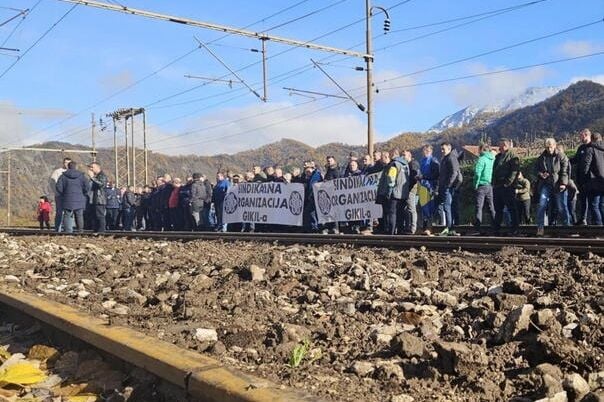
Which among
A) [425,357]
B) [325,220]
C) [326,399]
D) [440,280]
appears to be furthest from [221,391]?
[325,220]

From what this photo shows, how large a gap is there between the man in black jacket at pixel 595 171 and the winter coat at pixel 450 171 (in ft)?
7.25

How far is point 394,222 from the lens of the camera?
12961 millimetres

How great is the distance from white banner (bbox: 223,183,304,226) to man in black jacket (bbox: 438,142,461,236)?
4.17 m

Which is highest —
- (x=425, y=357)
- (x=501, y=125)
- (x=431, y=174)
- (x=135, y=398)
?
(x=501, y=125)

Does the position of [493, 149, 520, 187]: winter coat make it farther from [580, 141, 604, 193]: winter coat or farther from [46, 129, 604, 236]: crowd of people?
[580, 141, 604, 193]: winter coat

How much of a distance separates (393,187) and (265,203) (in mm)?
5339

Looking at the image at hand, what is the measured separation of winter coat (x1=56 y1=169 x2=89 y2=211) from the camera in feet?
54.2

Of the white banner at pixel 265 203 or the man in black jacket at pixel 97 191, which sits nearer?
the white banner at pixel 265 203

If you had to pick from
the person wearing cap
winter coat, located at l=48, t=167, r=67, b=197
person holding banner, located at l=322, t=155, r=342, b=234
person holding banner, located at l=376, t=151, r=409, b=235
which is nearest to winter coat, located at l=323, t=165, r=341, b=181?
person holding banner, located at l=322, t=155, r=342, b=234

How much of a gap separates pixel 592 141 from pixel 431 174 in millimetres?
3099

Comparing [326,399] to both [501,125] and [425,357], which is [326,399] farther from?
[501,125]

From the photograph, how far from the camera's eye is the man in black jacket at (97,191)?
1895 centimetres

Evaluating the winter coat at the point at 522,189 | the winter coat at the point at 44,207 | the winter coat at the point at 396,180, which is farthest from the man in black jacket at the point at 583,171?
the winter coat at the point at 44,207

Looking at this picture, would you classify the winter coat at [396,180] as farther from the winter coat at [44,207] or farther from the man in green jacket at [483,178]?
the winter coat at [44,207]
